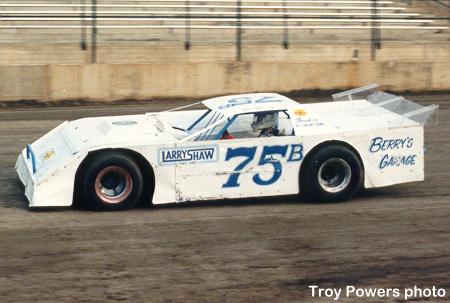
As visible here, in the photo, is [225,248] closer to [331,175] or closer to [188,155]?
[188,155]

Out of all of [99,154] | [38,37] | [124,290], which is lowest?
[124,290]

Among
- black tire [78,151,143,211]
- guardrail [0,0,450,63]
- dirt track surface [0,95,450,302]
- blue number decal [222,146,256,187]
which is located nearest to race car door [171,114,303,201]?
blue number decal [222,146,256,187]

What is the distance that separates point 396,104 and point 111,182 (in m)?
4.02

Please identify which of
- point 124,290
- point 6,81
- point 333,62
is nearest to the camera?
point 124,290

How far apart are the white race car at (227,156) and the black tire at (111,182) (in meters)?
0.01

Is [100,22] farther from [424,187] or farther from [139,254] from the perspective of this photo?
[139,254]

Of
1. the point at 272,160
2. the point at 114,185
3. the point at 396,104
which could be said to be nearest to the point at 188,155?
the point at 114,185

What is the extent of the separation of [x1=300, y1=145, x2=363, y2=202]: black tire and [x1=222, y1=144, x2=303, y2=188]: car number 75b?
0.20 meters

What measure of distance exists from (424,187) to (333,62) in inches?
399

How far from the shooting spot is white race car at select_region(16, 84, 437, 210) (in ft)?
37.4

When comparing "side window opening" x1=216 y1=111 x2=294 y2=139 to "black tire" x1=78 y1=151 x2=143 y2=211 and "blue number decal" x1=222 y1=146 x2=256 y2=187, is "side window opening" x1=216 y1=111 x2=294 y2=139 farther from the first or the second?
"black tire" x1=78 y1=151 x2=143 y2=211

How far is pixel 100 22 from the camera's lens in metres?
24.7

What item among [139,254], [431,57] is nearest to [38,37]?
[431,57]

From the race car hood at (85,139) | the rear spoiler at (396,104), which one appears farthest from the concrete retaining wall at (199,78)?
the race car hood at (85,139)
